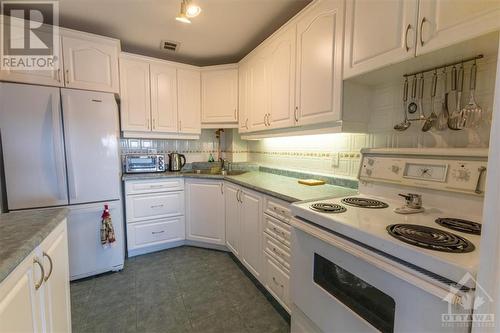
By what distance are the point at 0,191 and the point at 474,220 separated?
306 cm

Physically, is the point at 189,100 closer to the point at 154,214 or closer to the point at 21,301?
the point at 154,214

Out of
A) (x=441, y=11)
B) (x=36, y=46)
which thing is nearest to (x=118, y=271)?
(x=36, y=46)

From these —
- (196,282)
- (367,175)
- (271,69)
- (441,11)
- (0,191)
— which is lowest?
(196,282)

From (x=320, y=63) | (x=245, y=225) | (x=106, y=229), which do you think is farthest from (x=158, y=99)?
(x=320, y=63)

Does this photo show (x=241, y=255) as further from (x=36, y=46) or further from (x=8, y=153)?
(x=36, y=46)

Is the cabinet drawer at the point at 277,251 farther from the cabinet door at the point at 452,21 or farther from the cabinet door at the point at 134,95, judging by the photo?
the cabinet door at the point at 134,95

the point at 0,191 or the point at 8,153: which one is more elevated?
the point at 8,153

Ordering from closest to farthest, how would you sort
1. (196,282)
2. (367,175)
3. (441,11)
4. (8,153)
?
(441,11), (367,175), (8,153), (196,282)

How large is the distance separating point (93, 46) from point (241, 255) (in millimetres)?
2412

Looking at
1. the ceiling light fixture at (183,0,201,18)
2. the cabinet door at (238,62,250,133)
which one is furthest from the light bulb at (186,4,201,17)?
the cabinet door at (238,62,250,133)

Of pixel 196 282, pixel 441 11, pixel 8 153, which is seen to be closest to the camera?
pixel 441 11

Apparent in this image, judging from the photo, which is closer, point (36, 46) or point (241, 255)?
point (36, 46)

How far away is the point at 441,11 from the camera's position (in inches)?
37.4

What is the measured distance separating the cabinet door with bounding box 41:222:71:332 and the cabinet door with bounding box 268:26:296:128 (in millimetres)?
1655
